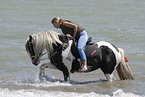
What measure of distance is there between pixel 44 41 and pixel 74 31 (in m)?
0.75

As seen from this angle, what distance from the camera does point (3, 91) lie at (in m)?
7.60

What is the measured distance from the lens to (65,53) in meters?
7.91

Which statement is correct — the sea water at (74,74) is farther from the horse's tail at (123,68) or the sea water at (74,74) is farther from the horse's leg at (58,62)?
the horse's leg at (58,62)

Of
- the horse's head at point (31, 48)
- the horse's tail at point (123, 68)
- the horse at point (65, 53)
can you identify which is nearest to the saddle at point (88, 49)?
the horse at point (65, 53)

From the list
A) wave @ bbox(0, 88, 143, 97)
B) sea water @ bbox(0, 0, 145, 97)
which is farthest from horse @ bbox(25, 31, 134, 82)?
wave @ bbox(0, 88, 143, 97)

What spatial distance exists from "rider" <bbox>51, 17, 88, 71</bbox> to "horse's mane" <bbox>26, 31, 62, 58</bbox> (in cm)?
27

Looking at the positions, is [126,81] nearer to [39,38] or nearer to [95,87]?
[95,87]

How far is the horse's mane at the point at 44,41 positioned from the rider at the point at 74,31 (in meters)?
0.27

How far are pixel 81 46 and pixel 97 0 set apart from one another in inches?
1281

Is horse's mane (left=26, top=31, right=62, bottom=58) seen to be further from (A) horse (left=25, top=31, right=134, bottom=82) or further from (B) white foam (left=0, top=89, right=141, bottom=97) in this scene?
(B) white foam (left=0, top=89, right=141, bottom=97)

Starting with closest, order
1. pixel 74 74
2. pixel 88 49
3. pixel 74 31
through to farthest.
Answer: pixel 74 31, pixel 88 49, pixel 74 74

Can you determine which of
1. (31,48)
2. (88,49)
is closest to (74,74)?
(88,49)

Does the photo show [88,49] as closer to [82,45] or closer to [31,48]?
[82,45]

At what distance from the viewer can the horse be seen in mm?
7817
